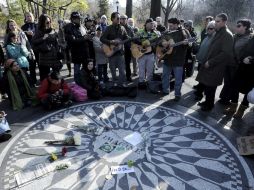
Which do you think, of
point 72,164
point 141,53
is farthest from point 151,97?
point 72,164

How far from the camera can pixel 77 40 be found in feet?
Result: 23.6

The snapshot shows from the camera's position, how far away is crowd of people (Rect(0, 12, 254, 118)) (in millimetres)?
5953

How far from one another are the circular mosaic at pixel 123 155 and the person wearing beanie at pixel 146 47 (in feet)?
6.04

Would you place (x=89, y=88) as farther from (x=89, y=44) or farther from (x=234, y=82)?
(x=234, y=82)

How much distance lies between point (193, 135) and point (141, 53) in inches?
120

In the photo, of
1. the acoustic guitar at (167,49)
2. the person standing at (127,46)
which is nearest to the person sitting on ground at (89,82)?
the person standing at (127,46)

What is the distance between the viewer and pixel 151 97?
7.50 metres

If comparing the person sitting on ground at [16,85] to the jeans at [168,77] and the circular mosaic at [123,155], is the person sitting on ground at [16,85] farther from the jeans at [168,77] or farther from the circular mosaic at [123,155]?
the jeans at [168,77]

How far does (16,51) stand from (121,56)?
108 inches

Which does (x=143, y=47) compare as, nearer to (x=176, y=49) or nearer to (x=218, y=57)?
(x=176, y=49)

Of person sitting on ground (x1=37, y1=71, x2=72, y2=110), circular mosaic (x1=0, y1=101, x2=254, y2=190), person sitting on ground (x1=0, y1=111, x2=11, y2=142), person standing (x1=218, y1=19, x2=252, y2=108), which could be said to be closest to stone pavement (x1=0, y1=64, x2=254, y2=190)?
circular mosaic (x1=0, y1=101, x2=254, y2=190)

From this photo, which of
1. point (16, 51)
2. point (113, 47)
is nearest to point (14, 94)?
point (16, 51)

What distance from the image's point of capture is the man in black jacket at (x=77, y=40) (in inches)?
282

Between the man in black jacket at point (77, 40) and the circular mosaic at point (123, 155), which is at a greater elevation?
the man in black jacket at point (77, 40)
